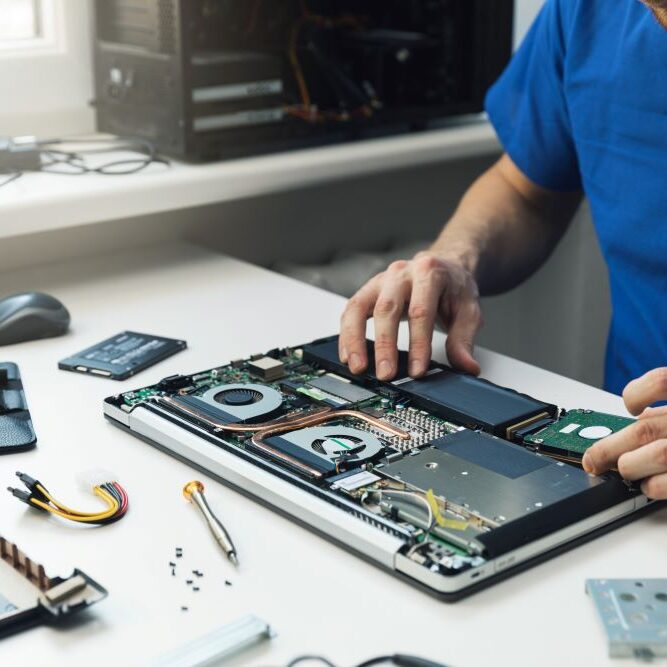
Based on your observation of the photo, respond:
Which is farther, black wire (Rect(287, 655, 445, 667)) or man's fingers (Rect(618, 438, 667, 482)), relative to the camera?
man's fingers (Rect(618, 438, 667, 482))

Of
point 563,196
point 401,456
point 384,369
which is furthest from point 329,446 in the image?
point 563,196

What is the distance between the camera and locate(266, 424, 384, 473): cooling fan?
0.88 meters

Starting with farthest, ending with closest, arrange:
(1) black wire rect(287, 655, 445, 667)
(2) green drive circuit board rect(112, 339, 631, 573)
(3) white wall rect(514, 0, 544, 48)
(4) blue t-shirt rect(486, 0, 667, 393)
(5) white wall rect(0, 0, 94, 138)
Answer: (3) white wall rect(514, 0, 544, 48) < (5) white wall rect(0, 0, 94, 138) < (4) blue t-shirt rect(486, 0, 667, 393) < (2) green drive circuit board rect(112, 339, 631, 573) < (1) black wire rect(287, 655, 445, 667)

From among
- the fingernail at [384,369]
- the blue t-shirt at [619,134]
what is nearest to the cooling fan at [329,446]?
the fingernail at [384,369]

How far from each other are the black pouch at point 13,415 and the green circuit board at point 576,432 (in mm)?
438

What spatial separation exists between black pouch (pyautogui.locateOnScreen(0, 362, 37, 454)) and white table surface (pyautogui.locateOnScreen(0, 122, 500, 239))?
0.35 m

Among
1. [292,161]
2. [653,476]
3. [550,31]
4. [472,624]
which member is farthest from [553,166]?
[472,624]

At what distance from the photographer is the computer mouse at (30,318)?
4.03ft

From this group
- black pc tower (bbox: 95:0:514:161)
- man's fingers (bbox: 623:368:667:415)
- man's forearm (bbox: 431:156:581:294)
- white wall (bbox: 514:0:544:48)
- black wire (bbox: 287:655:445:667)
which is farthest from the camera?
white wall (bbox: 514:0:544:48)

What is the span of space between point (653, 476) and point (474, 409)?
7.1 inches

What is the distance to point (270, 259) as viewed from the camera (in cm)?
193

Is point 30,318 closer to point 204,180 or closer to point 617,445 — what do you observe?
point 204,180

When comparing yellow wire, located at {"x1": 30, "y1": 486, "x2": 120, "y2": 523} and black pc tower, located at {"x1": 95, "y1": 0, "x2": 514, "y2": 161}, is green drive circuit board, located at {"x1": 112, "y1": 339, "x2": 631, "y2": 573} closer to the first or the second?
yellow wire, located at {"x1": 30, "y1": 486, "x2": 120, "y2": 523}

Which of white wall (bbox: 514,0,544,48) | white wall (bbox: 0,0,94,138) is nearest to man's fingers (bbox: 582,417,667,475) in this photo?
white wall (bbox: 0,0,94,138)
